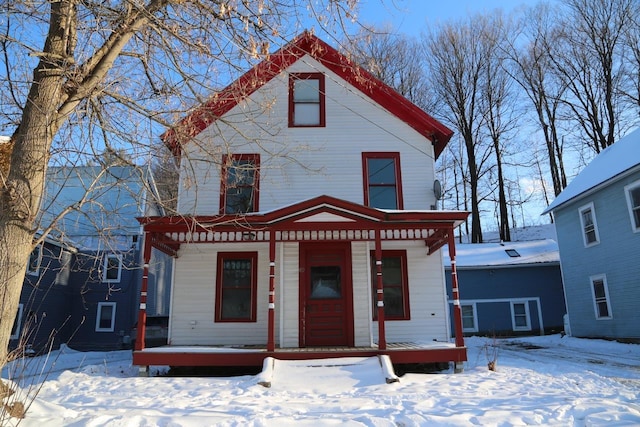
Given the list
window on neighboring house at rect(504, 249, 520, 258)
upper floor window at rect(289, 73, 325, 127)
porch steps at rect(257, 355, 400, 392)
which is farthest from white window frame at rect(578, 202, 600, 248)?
porch steps at rect(257, 355, 400, 392)

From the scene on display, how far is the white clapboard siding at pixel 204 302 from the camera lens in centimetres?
1112

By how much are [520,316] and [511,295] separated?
99cm

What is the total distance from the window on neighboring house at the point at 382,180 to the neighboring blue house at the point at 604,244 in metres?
7.60

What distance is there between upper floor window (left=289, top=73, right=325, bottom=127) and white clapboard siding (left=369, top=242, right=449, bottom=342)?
379 centimetres

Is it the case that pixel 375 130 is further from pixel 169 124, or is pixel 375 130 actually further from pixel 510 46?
pixel 510 46

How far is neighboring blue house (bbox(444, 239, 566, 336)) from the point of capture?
832 inches

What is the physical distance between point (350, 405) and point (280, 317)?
472 centimetres

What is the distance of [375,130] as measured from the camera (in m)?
12.2

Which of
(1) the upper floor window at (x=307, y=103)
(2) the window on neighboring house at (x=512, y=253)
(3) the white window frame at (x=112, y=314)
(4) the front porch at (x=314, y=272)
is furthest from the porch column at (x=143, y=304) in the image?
(2) the window on neighboring house at (x=512, y=253)

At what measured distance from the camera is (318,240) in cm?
1117

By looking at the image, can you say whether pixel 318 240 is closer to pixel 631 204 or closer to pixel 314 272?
pixel 314 272

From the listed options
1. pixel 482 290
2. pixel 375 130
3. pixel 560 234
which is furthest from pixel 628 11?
pixel 375 130

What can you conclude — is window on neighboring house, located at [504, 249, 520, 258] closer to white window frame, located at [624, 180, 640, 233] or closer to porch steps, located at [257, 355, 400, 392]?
white window frame, located at [624, 180, 640, 233]

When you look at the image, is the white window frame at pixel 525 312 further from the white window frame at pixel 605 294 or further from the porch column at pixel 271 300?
the porch column at pixel 271 300
